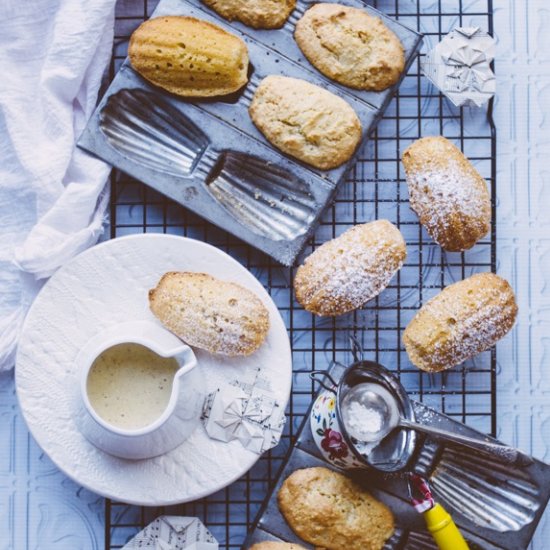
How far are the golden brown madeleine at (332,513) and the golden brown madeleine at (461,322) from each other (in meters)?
0.25

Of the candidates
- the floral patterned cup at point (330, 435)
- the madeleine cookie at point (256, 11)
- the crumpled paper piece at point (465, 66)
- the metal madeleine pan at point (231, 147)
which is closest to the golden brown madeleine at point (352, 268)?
the metal madeleine pan at point (231, 147)

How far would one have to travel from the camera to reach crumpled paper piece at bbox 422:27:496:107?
1.53 m

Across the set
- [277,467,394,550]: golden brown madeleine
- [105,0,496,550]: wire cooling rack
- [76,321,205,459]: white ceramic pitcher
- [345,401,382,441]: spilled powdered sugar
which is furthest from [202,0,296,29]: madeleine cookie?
[277,467,394,550]: golden brown madeleine

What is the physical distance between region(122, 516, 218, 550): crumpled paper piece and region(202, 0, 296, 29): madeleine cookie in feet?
2.81

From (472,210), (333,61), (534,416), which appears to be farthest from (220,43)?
(534,416)

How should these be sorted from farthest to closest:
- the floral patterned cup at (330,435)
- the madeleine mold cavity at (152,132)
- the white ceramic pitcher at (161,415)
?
1. the madeleine mold cavity at (152,132)
2. the floral patterned cup at (330,435)
3. the white ceramic pitcher at (161,415)

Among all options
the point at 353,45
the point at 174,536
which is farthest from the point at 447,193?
the point at 174,536

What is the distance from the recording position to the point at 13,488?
5.23 ft

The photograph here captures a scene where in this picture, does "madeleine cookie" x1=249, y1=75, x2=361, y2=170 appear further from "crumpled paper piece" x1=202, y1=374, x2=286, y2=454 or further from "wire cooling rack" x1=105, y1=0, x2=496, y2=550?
"crumpled paper piece" x1=202, y1=374, x2=286, y2=454

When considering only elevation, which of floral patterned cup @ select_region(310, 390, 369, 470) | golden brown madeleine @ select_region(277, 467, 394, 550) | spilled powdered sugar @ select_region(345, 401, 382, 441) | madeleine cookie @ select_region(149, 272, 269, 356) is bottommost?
golden brown madeleine @ select_region(277, 467, 394, 550)

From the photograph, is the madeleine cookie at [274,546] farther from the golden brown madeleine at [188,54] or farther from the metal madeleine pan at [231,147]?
the golden brown madeleine at [188,54]

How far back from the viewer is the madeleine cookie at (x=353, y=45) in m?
1.49

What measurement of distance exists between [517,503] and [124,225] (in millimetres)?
828

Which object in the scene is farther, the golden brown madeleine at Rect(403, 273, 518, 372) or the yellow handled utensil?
the golden brown madeleine at Rect(403, 273, 518, 372)
